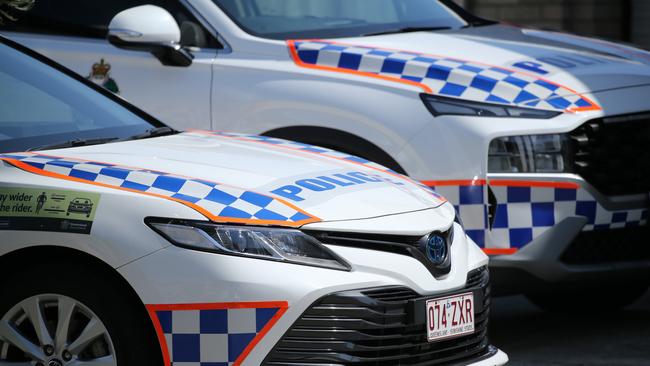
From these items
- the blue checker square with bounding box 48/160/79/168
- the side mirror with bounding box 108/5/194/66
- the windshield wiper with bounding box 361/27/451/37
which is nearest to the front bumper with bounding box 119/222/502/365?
the blue checker square with bounding box 48/160/79/168

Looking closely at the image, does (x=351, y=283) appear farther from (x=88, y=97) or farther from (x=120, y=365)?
(x=88, y=97)

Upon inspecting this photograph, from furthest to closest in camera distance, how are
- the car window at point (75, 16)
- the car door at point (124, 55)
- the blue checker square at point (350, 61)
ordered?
the car window at point (75, 16) → the car door at point (124, 55) → the blue checker square at point (350, 61)

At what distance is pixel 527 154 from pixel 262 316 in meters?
1.96

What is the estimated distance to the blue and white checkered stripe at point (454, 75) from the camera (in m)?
5.46

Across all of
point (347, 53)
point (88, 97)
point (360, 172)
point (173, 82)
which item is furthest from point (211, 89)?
point (360, 172)

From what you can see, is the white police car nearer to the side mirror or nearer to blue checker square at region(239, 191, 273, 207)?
blue checker square at region(239, 191, 273, 207)

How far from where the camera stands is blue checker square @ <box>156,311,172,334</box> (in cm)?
379

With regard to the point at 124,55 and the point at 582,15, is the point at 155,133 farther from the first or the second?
the point at 582,15

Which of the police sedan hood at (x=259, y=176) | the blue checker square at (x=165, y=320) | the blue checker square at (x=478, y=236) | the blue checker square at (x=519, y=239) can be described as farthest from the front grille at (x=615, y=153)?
the blue checker square at (x=165, y=320)

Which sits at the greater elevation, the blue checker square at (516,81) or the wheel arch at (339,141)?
the blue checker square at (516,81)

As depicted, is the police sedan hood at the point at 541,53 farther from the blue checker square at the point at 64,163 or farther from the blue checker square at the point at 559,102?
the blue checker square at the point at 64,163

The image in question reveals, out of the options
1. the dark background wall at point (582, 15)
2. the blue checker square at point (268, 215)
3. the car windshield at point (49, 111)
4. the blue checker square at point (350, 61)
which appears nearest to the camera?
the blue checker square at point (268, 215)

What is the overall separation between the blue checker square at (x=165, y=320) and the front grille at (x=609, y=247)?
7.07ft

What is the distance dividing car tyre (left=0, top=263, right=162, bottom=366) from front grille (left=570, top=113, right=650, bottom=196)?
2276 millimetres
